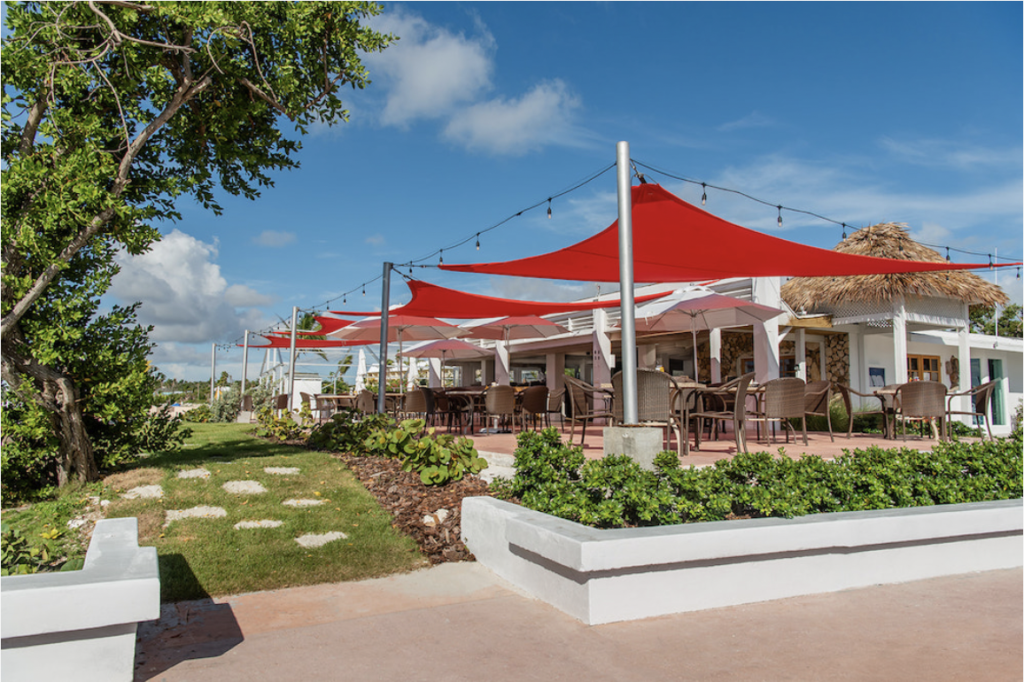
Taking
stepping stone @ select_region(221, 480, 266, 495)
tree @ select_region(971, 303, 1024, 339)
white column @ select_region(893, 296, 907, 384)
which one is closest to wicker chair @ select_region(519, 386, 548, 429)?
stepping stone @ select_region(221, 480, 266, 495)

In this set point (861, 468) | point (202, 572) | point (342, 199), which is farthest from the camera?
point (342, 199)

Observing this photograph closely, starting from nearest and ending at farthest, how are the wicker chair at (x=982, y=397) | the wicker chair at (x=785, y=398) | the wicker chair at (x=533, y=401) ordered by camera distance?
1. the wicker chair at (x=785, y=398)
2. the wicker chair at (x=982, y=397)
3. the wicker chair at (x=533, y=401)

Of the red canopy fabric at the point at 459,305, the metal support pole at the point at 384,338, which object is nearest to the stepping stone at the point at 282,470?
the metal support pole at the point at 384,338

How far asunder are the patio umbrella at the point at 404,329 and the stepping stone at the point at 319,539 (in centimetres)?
587

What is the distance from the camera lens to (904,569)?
10.6ft

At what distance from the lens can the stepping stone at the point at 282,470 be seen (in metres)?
5.07

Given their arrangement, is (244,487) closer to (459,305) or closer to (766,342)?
(459,305)

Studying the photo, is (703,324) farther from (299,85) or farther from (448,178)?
(299,85)

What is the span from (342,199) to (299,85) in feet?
12.1

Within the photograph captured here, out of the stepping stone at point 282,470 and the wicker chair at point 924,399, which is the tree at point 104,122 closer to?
the stepping stone at point 282,470

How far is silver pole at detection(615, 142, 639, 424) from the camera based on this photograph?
3883mm

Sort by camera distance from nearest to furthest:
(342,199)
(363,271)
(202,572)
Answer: (202,572), (342,199), (363,271)

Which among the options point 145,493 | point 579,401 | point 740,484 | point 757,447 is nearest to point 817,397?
point 757,447

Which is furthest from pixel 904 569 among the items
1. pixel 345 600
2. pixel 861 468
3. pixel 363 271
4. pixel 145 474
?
pixel 363 271
